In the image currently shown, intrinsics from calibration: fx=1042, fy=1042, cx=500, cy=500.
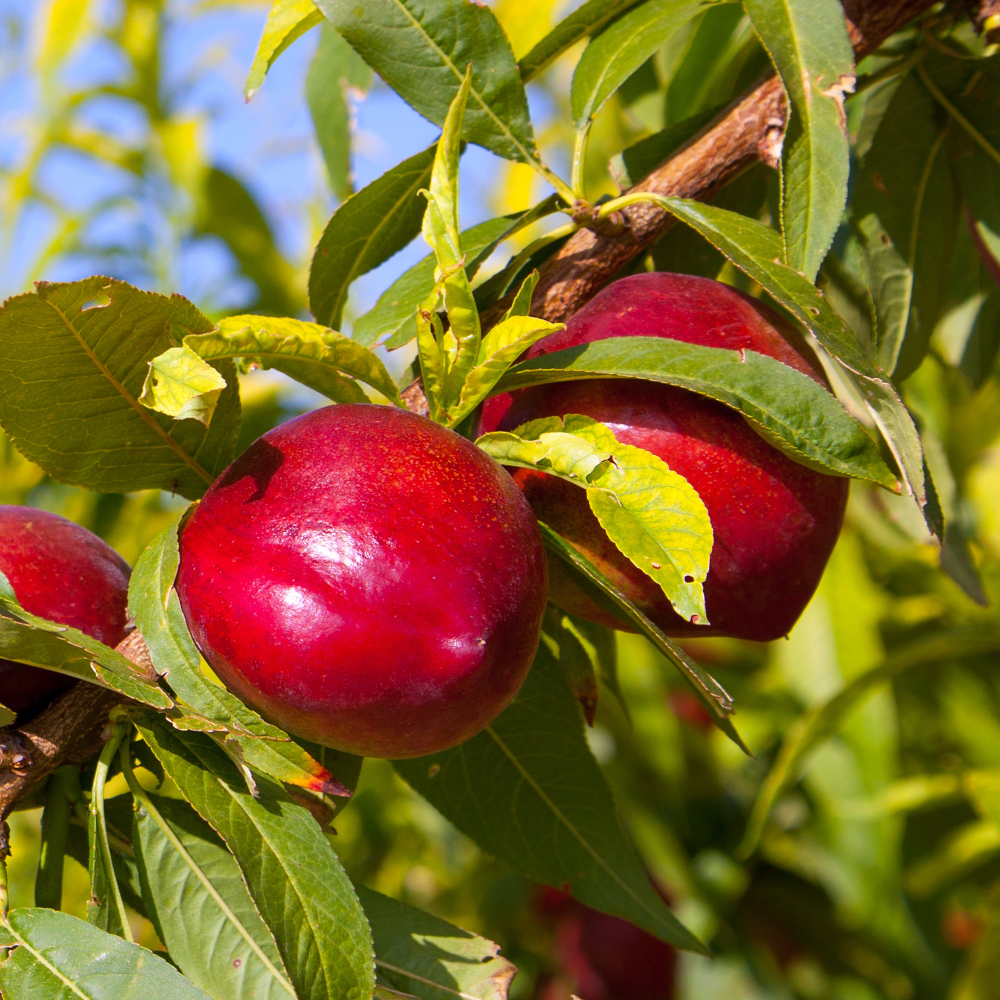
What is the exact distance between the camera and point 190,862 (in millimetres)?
661

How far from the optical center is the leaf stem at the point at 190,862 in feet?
2.08

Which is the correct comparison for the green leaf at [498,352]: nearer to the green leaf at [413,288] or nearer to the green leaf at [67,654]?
the green leaf at [413,288]

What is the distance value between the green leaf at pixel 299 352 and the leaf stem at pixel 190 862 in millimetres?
248

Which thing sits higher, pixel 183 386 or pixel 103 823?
pixel 183 386

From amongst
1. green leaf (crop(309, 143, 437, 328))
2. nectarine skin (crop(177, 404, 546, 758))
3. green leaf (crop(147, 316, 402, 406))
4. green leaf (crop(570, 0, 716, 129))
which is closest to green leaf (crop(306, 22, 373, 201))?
green leaf (crop(309, 143, 437, 328))

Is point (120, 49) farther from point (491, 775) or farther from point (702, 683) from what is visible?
point (702, 683)

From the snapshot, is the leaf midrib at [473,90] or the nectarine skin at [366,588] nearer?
the nectarine skin at [366,588]

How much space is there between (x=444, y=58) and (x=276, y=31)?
0.12 m

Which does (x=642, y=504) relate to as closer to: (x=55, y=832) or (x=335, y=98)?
(x=55, y=832)

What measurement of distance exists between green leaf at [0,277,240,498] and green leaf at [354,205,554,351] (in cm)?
12

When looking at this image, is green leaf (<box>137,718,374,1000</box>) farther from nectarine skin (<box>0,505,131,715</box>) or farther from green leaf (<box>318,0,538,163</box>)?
green leaf (<box>318,0,538,163</box>)

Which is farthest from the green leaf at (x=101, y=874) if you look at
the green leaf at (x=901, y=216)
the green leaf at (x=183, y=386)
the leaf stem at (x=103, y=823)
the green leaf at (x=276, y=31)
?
the green leaf at (x=901, y=216)

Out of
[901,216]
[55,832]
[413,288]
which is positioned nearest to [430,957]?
[55,832]

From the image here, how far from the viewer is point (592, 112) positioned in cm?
75
